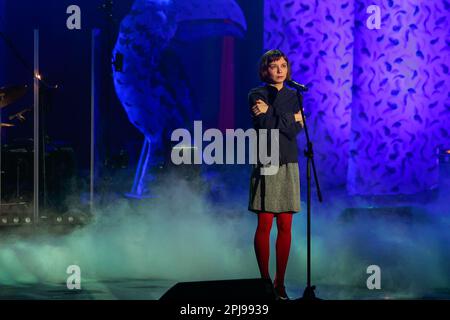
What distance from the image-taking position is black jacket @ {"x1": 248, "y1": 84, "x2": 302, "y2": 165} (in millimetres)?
4234

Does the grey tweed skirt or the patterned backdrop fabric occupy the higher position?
the patterned backdrop fabric

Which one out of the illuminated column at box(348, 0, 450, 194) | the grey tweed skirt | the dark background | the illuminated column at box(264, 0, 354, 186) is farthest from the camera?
the illuminated column at box(348, 0, 450, 194)

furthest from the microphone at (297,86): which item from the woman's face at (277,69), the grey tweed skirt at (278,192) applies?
the grey tweed skirt at (278,192)

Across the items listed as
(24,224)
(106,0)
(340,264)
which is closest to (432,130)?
(340,264)

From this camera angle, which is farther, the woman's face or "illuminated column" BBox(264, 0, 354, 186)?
"illuminated column" BBox(264, 0, 354, 186)

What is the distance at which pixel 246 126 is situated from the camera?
553 centimetres

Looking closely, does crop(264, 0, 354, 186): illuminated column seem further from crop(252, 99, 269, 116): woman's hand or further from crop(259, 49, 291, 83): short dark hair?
crop(252, 99, 269, 116): woman's hand

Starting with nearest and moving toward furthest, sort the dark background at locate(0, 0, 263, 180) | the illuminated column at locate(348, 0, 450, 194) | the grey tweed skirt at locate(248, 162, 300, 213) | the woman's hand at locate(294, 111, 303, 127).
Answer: the grey tweed skirt at locate(248, 162, 300, 213), the woman's hand at locate(294, 111, 303, 127), the dark background at locate(0, 0, 263, 180), the illuminated column at locate(348, 0, 450, 194)

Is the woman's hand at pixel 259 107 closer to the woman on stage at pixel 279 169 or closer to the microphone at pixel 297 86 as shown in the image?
the woman on stage at pixel 279 169

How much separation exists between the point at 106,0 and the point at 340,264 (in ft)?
8.57

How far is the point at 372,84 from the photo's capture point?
18.9 feet

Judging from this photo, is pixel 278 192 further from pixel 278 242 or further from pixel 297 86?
pixel 297 86

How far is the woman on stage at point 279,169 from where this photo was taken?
4219 millimetres

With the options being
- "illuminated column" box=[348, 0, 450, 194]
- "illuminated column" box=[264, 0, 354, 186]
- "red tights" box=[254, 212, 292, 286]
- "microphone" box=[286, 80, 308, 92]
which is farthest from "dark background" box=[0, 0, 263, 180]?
"red tights" box=[254, 212, 292, 286]
